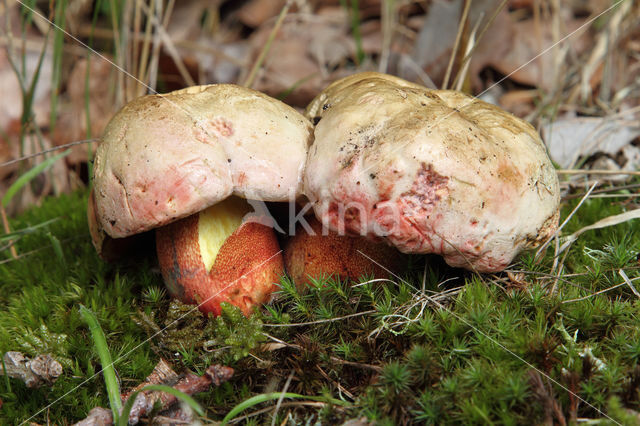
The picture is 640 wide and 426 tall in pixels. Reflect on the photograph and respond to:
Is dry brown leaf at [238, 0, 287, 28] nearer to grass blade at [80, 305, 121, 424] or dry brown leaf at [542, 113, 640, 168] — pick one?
dry brown leaf at [542, 113, 640, 168]

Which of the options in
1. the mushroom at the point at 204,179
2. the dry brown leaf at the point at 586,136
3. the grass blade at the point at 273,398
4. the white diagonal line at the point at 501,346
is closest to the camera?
the white diagonal line at the point at 501,346

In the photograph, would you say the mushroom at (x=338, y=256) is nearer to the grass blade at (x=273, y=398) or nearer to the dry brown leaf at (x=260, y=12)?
the grass blade at (x=273, y=398)

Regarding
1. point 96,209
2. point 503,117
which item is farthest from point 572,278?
point 96,209

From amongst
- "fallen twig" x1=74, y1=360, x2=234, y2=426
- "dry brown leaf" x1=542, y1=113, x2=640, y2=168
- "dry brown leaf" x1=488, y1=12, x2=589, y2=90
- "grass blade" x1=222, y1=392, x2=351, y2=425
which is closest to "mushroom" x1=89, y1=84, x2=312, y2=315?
"fallen twig" x1=74, y1=360, x2=234, y2=426

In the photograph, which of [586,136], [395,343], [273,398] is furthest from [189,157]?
[586,136]

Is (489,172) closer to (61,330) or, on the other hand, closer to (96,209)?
(96,209)

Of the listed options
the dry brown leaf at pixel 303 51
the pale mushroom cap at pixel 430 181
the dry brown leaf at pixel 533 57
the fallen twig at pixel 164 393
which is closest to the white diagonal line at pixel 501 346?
the pale mushroom cap at pixel 430 181

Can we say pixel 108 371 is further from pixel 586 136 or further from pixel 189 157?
pixel 586 136
